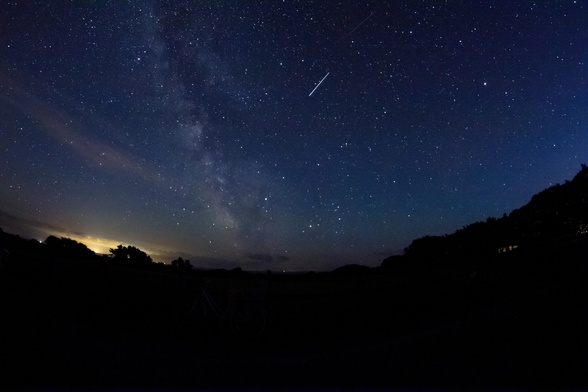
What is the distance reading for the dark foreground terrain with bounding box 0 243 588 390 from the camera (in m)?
3.67

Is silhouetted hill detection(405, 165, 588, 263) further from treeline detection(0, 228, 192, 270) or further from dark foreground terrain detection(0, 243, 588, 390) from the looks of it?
treeline detection(0, 228, 192, 270)

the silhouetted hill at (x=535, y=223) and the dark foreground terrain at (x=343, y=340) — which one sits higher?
the silhouetted hill at (x=535, y=223)

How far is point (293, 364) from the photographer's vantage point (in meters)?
4.22

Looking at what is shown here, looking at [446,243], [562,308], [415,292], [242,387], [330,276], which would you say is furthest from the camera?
[446,243]

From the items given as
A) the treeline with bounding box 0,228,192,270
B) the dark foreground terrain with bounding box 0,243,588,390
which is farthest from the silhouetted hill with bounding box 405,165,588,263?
the treeline with bounding box 0,228,192,270

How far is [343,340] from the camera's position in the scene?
5426mm

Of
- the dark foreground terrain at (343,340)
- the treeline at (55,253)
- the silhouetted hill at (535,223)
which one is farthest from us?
the silhouetted hill at (535,223)

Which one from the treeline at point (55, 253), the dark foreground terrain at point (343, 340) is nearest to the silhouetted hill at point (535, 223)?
the dark foreground terrain at point (343, 340)

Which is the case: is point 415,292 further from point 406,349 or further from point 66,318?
point 66,318

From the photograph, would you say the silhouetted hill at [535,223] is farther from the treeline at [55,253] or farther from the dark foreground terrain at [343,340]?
the treeline at [55,253]

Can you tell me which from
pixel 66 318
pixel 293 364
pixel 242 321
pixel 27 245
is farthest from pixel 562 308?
pixel 27 245

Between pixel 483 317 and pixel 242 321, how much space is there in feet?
A: 13.3

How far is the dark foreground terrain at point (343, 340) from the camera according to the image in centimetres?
367

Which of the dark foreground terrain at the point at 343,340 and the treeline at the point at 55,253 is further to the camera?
→ the treeline at the point at 55,253
